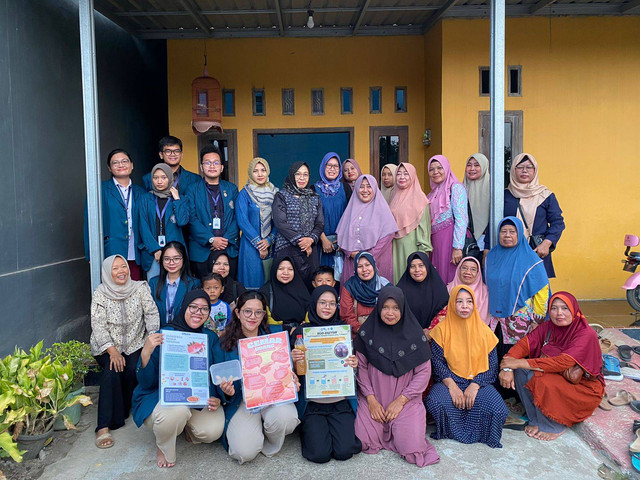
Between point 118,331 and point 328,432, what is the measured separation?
163cm

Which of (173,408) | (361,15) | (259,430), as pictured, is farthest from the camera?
(361,15)

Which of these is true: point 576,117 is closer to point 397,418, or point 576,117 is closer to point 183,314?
point 397,418

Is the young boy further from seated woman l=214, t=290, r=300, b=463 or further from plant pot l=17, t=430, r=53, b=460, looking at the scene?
plant pot l=17, t=430, r=53, b=460

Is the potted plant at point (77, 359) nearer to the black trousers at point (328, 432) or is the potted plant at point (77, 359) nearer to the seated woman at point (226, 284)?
the seated woman at point (226, 284)

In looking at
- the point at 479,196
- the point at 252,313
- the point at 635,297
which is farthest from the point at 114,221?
the point at 635,297

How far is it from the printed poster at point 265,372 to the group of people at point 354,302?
15 centimetres

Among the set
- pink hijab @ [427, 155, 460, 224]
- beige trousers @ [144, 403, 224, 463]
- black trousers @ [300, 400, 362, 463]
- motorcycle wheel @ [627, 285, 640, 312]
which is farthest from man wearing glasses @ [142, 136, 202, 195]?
motorcycle wheel @ [627, 285, 640, 312]

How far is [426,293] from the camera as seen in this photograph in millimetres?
3828

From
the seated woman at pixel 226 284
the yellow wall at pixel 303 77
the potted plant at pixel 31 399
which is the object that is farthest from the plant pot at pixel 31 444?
the yellow wall at pixel 303 77

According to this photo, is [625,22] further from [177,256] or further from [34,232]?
[34,232]

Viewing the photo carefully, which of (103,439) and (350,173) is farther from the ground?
(350,173)

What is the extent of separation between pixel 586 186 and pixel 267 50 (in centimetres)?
473

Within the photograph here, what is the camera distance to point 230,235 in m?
4.37

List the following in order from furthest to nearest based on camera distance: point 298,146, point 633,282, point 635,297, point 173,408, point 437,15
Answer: point 298,146 < point 437,15 < point 635,297 < point 633,282 < point 173,408
